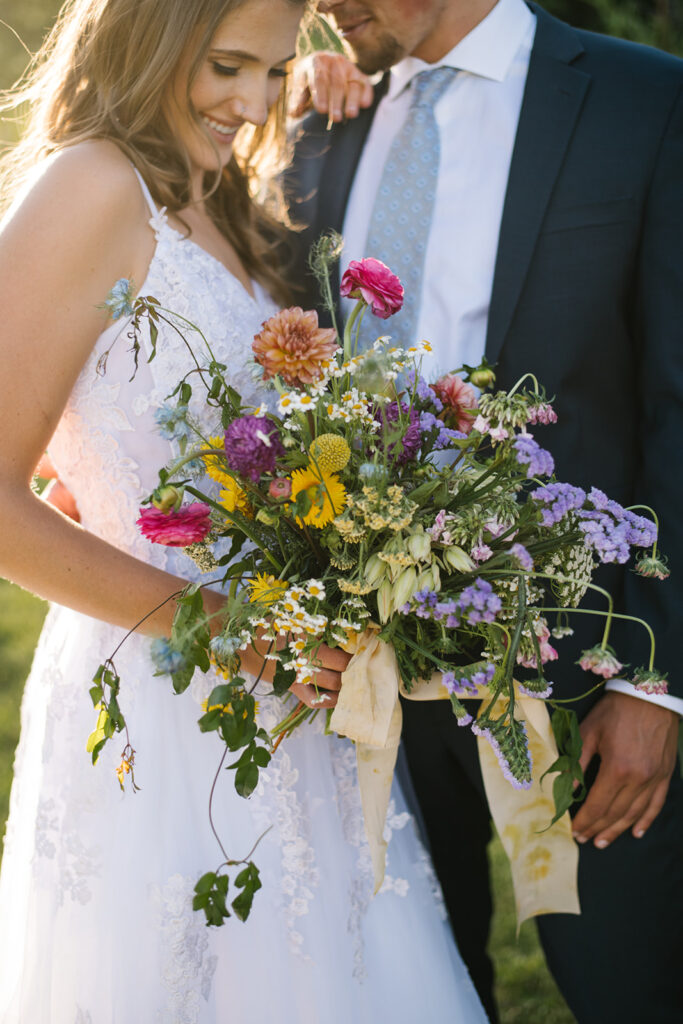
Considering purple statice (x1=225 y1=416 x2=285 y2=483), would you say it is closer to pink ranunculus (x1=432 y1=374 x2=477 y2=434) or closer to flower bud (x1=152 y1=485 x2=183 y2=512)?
flower bud (x1=152 y1=485 x2=183 y2=512)

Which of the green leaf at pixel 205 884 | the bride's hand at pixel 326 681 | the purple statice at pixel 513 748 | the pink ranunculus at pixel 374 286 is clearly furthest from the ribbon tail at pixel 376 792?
the pink ranunculus at pixel 374 286

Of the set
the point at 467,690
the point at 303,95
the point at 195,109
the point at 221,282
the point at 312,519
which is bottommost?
the point at 467,690

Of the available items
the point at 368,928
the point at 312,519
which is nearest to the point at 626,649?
the point at 368,928

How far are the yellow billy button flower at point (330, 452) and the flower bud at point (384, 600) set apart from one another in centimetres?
21

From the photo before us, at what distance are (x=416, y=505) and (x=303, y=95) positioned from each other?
5.72 ft

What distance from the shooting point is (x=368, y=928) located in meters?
1.81

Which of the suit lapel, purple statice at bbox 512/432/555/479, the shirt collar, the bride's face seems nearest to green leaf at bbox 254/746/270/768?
purple statice at bbox 512/432/555/479

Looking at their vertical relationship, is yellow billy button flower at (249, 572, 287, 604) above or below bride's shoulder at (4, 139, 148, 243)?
below

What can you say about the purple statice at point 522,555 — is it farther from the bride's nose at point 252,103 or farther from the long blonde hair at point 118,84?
the bride's nose at point 252,103

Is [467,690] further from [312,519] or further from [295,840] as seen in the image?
[295,840]

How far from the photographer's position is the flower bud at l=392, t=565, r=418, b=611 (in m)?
1.32

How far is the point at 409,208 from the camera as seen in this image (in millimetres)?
2215

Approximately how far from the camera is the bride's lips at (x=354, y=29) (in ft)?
7.50

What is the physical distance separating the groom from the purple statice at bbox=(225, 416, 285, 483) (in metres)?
0.90
